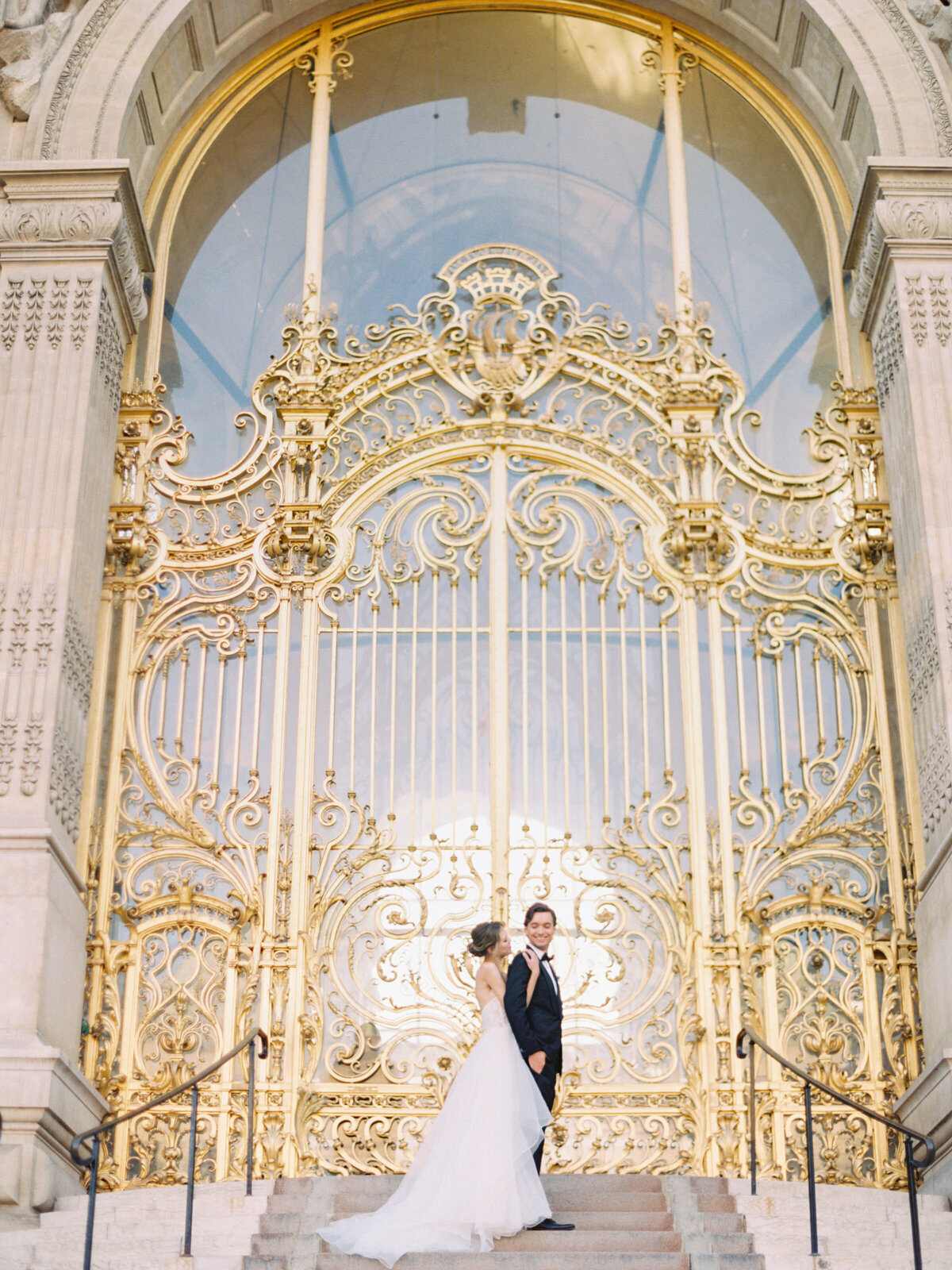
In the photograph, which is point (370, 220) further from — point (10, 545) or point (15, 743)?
point (15, 743)

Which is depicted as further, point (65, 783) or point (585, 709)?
point (585, 709)

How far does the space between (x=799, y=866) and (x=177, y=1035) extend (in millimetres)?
3841

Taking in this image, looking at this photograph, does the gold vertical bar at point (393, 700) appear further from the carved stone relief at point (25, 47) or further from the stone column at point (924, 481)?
the carved stone relief at point (25, 47)

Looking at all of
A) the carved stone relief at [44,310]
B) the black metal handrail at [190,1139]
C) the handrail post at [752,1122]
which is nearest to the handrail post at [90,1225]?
the black metal handrail at [190,1139]

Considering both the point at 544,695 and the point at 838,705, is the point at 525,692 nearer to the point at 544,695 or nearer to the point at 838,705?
the point at 544,695

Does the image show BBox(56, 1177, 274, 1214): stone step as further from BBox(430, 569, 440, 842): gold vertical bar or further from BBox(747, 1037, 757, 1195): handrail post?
BBox(430, 569, 440, 842): gold vertical bar

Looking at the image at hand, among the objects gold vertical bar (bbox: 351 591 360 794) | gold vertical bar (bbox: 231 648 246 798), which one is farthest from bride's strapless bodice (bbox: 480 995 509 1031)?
gold vertical bar (bbox: 231 648 246 798)

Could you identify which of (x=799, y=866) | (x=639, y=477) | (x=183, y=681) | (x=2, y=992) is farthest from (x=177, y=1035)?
(x=639, y=477)

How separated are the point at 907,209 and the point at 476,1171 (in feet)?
21.7


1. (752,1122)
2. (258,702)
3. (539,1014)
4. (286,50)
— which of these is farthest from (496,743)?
(286,50)

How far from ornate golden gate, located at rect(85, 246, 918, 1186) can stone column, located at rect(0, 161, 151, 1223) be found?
1.96ft

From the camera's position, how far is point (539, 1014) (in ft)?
28.0

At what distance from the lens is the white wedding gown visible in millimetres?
7754

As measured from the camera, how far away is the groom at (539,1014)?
27.9 ft
